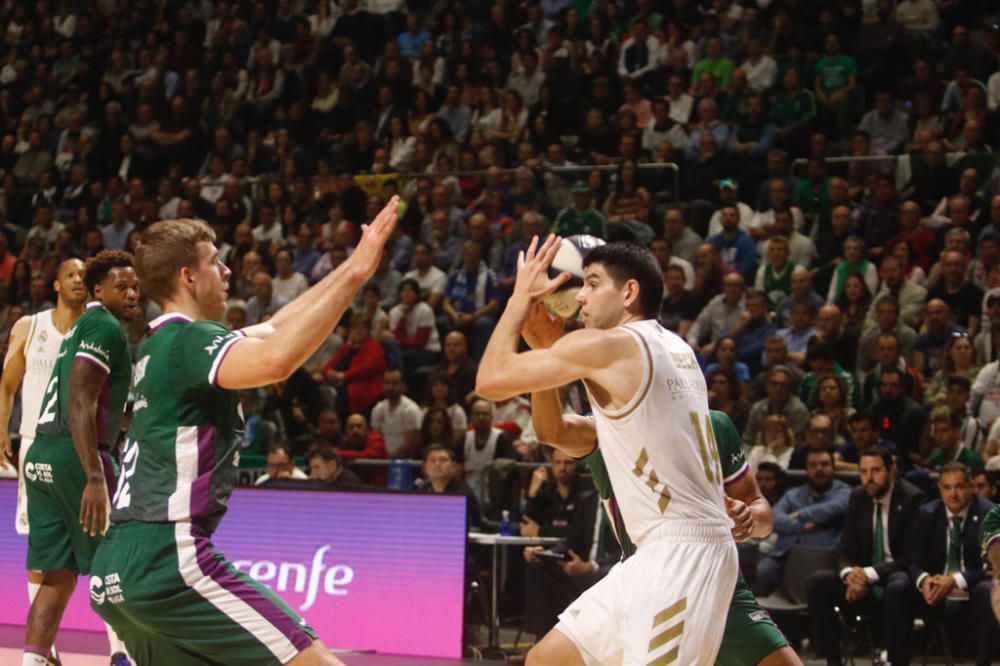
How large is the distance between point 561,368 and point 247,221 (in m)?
11.7

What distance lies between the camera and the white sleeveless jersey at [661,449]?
4273 millimetres

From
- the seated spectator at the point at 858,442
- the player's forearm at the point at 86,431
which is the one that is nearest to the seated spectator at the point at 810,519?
the seated spectator at the point at 858,442

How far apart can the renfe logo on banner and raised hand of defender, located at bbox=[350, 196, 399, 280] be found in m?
5.17

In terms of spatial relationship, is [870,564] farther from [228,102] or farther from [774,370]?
[228,102]

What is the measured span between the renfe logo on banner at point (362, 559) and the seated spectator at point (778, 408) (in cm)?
282

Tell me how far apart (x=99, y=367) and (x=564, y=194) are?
8129 millimetres

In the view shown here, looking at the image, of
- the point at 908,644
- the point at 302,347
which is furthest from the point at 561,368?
the point at 908,644

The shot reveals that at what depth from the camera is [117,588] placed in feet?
13.1

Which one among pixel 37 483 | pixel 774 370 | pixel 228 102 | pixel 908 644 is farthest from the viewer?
pixel 228 102

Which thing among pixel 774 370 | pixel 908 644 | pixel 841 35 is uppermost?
pixel 841 35

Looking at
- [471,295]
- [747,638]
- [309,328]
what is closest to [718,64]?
[471,295]

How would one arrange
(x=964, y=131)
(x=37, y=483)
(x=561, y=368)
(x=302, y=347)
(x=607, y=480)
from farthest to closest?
(x=964, y=131) < (x=37, y=483) < (x=607, y=480) < (x=561, y=368) < (x=302, y=347)

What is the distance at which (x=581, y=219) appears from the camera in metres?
13.2

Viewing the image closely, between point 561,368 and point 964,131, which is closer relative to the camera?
point 561,368
